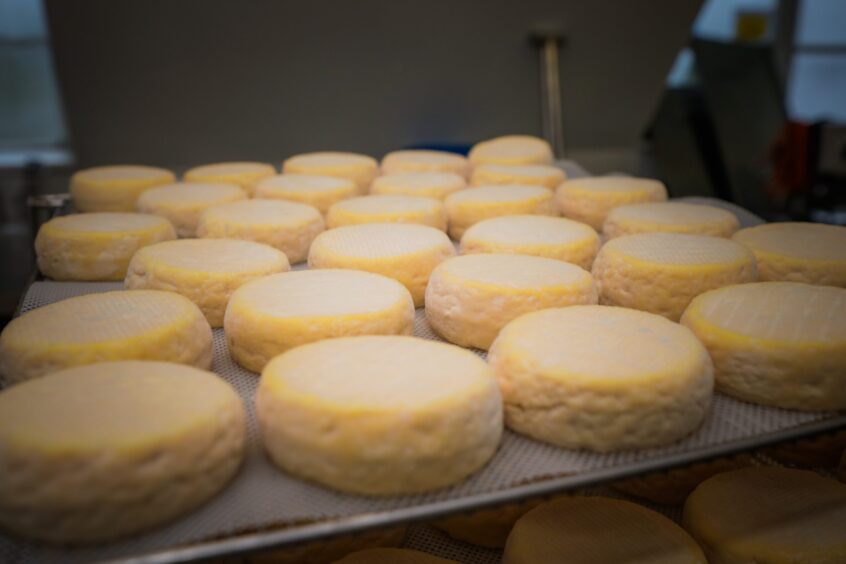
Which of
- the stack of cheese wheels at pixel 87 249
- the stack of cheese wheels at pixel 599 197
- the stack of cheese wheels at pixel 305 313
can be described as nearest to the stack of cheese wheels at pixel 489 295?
the stack of cheese wheels at pixel 305 313

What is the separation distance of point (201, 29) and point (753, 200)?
3312 millimetres

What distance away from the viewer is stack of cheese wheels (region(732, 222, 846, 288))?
51.3 inches

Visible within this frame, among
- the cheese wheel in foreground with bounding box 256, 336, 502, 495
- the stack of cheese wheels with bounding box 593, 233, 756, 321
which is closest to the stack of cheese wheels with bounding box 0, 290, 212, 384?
the cheese wheel in foreground with bounding box 256, 336, 502, 495

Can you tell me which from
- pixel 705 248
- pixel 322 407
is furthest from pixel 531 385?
pixel 705 248

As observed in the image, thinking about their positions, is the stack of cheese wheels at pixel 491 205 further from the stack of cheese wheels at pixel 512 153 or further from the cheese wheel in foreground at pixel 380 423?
the cheese wheel in foreground at pixel 380 423

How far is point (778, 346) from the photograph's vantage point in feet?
3.18

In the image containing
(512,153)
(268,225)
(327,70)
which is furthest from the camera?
(327,70)

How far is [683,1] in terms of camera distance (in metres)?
2.87

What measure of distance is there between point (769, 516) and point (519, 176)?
118 centimetres

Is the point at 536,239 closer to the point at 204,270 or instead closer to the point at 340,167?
the point at 204,270

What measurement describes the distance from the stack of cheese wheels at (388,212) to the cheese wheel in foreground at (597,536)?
30.8 inches

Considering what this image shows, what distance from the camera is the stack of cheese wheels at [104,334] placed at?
97 centimetres

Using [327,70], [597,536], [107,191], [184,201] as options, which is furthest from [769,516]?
[327,70]

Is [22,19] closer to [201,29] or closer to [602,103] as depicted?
[201,29]
